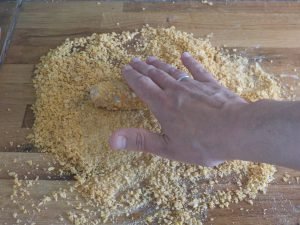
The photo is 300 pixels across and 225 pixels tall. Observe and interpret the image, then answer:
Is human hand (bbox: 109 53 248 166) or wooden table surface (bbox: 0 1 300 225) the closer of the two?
human hand (bbox: 109 53 248 166)

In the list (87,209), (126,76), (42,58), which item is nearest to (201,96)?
(126,76)

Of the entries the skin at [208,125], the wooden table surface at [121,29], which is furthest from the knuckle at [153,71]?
the wooden table surface at [121,29]

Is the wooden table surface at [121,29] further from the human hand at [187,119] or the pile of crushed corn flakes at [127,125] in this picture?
the human hand at [187,119]

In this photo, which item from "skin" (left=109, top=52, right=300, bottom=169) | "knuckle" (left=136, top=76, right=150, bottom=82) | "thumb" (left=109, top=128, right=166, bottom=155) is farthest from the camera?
"knuckle" (left=136, top=76, right=150, bottom=82)

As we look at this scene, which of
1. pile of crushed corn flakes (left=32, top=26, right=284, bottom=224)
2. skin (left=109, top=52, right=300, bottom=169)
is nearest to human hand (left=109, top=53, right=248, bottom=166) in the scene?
skin (left=109, top=52, right=300, bottom=169)

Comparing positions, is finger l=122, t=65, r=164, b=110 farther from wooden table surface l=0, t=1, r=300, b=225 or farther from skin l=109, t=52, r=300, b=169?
wooden table surface l=0, t=1, r=300, b=225

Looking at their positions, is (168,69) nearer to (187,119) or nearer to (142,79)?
(142,79)

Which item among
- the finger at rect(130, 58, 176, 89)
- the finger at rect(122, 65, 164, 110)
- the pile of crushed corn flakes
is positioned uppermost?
the finger at rect(130, 58, 176, 89)

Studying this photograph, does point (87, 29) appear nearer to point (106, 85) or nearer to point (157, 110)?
point (106, 85)
